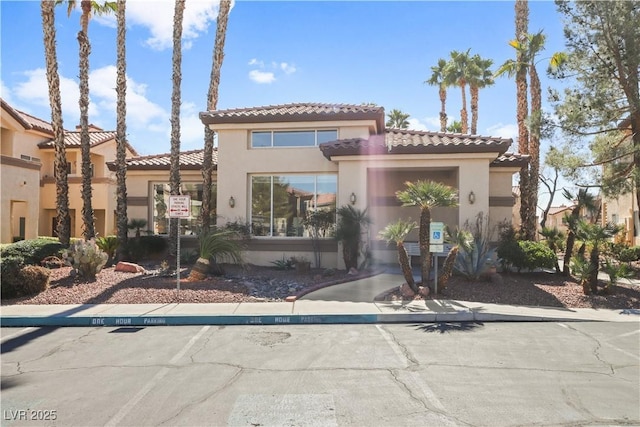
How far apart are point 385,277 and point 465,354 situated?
6.40 metres

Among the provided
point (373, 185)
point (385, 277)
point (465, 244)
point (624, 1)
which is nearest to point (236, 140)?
point (373, 185)

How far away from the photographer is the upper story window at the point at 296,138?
49.5 feet

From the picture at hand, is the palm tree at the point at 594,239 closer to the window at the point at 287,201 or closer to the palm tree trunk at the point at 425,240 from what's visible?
the palm tree trunk at the point at 425,240

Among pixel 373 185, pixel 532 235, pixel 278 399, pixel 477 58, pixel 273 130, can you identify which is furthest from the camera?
pixel 477 58

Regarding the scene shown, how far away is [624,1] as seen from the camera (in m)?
12.1

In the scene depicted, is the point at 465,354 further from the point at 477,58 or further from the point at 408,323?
the point at 477,58

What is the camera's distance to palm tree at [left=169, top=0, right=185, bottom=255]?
15.4 metres

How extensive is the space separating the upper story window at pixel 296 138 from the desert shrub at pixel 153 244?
5.48 metres

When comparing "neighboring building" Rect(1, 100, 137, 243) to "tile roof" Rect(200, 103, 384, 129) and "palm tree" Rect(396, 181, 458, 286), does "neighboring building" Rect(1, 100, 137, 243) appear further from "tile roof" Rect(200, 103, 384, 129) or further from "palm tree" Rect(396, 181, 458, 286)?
"palm tree" Rect(396, 181, 458, 286)

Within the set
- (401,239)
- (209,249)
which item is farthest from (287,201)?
(401,239)

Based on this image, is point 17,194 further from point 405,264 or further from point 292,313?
point 405,264

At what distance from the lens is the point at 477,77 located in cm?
3128

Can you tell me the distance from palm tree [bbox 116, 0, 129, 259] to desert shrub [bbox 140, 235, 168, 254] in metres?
0.78

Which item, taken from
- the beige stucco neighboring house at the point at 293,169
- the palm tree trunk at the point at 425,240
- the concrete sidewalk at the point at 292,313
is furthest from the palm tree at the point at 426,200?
the beige stucco neighboring house at the point at 293,169
